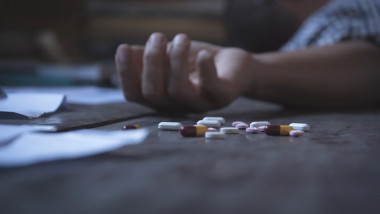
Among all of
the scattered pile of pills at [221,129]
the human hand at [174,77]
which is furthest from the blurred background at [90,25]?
the scattered pile of pills at [221,129]

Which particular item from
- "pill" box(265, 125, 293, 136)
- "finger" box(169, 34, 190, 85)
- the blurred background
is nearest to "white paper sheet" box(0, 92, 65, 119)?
"finger" box(169, 34, 190, 85)

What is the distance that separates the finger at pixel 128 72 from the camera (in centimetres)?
86

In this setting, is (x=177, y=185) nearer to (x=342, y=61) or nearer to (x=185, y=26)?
(x=342, y=61)

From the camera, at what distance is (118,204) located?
266mm

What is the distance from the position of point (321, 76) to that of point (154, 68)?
0.51 meters

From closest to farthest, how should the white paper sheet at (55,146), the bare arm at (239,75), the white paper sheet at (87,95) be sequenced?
1. the white paper sheet at (55,146)
2. the bare arm at (239,75)
3. the white paper sheet at (87,95)

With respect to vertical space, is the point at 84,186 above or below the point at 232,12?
below

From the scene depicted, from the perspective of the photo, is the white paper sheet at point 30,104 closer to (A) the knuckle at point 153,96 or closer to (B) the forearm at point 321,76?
(A) the knuckle at point 153,96

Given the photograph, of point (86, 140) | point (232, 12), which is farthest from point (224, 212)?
point (232, 12)

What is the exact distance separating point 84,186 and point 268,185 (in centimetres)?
→ 14

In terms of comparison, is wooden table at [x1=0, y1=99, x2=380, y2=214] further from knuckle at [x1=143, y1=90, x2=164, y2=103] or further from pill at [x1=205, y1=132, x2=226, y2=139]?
knuckle at [x1=143, y1=90, x2=164, y2=103]

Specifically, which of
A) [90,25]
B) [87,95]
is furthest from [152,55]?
[90,25]

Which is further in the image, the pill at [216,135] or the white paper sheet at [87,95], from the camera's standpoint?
the white paper sheet at [87,95]

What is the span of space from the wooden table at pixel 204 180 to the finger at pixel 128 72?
0.39 m
